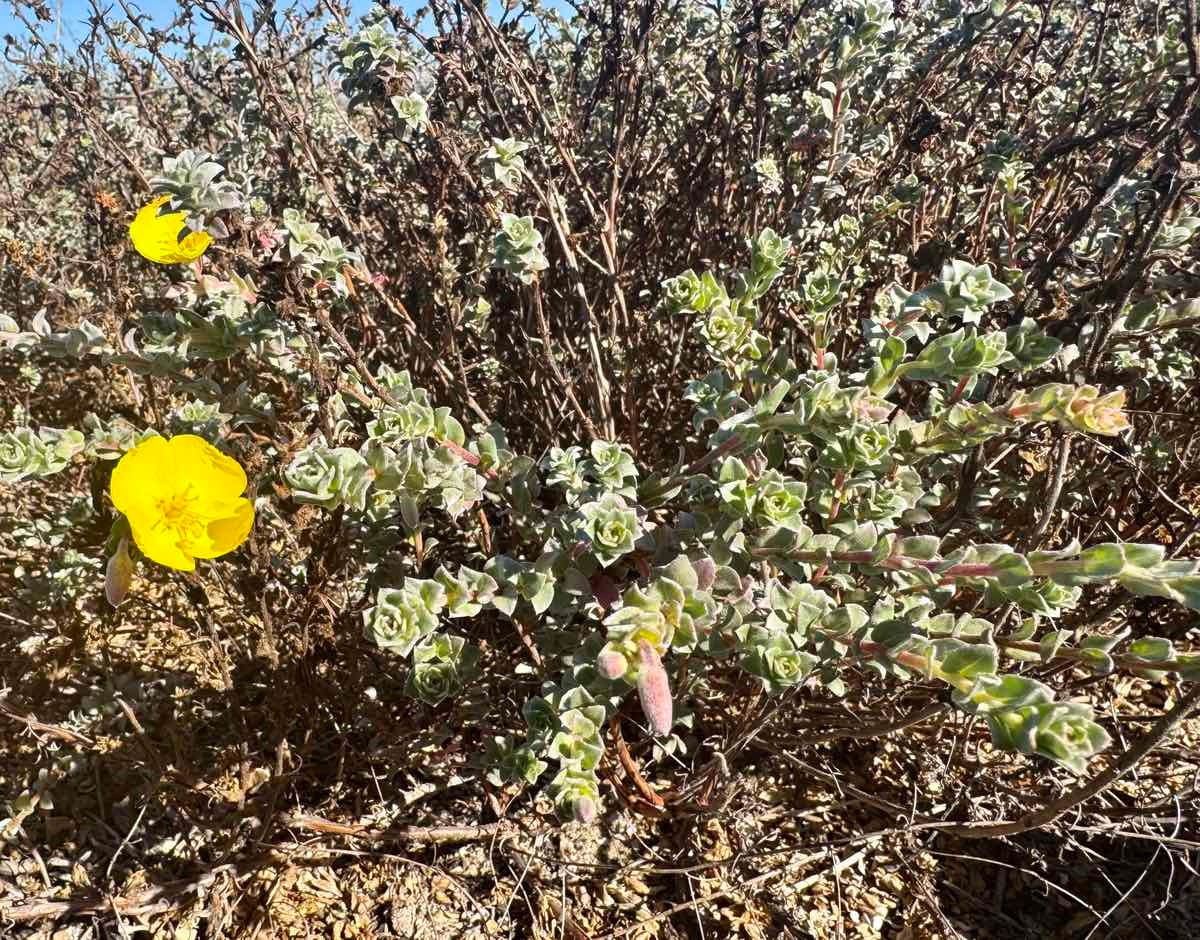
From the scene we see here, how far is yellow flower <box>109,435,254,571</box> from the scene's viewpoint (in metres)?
1.27

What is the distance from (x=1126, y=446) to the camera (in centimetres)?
190

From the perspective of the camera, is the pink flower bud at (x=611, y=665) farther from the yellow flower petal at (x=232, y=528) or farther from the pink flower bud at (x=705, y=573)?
the yellow flower petal at (x=232, y=528)

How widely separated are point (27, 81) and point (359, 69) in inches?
65.5

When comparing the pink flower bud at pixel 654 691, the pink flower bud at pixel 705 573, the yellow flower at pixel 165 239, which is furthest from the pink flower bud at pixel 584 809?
the yellow flower at pixel 165 239

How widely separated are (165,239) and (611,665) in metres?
1.23

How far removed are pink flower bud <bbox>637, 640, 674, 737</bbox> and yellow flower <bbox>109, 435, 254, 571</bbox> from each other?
690 millimetres

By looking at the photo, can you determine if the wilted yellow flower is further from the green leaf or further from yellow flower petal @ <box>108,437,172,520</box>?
yellow flower petal @ <box>108,437,172,520</box>

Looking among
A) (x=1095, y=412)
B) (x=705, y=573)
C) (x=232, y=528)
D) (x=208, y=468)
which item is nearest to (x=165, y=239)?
(x=208, y=468)

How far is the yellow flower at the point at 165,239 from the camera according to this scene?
1432mm

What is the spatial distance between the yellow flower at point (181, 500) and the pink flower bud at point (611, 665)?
64 centimetres

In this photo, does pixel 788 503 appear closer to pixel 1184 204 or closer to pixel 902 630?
pixel 902 630

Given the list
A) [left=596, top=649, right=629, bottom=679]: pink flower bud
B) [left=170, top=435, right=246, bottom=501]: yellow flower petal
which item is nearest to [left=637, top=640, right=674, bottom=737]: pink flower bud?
[left=596, top=649, right=629, bottom=679]: pink flower bud

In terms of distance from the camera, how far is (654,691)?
1.08 meters

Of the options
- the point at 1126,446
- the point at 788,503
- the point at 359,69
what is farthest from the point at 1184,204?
the point at 359,69
